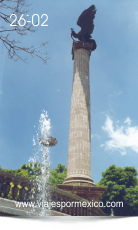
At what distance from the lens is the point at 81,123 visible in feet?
63.0

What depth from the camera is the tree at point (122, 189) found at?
3106cm

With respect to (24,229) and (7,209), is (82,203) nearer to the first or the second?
(7,209)

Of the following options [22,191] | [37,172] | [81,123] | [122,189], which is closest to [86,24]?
[81,123]

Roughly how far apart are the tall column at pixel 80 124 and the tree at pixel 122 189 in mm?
17414

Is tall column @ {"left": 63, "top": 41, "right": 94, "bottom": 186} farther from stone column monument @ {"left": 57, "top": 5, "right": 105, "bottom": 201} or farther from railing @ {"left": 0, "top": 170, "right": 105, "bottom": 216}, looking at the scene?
railing @ {"left": 0, "top": 170, "right": 105, "bottom": 216}

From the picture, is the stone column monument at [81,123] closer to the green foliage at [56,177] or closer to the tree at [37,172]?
the green foliage at [56,177]

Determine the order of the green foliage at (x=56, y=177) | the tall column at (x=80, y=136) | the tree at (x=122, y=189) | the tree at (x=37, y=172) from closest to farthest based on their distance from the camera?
the tall column at (x=80, y=136) → the tree at (x=122, y=189) → the green foliage at (x=56, y=177) → the tree at (x=37, y=172)

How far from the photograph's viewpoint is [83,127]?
19.0m

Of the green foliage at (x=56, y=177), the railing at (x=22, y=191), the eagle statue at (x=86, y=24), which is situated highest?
the eagle statue at (x=86, y=24)

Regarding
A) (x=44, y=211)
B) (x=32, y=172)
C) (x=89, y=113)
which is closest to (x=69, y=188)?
(x=44, y=211)

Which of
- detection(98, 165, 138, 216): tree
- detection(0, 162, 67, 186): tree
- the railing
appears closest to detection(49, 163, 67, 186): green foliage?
detection(0, 162, 67, 186): tree

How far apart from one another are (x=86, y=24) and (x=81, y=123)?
13422mm

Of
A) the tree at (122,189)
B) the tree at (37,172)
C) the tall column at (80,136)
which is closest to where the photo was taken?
the tall column at (80,136)

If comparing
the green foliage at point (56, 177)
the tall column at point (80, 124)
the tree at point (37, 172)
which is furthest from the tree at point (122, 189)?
the tall column at point (80, 124)
